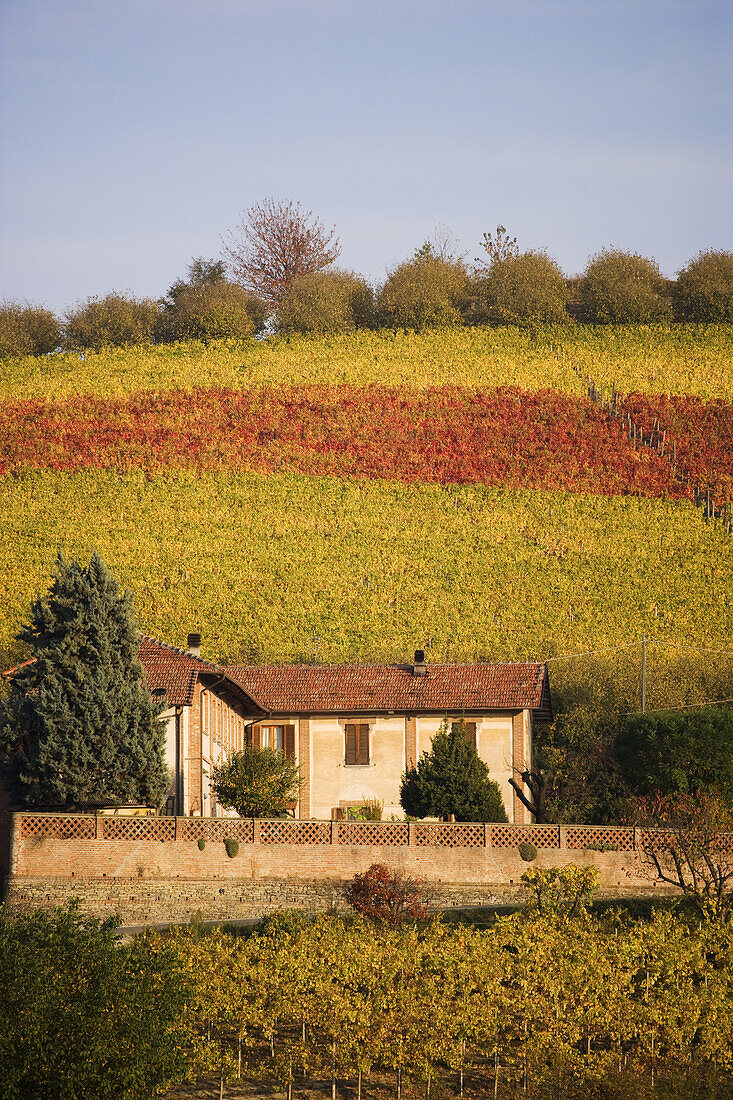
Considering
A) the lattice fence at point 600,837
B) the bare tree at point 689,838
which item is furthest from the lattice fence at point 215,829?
the bare tree at point 689,838

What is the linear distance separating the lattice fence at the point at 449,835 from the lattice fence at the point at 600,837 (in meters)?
2.05

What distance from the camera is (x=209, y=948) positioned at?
65.1 feet

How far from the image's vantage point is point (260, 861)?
93.1 ft

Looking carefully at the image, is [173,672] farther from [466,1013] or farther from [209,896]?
[466,1013]

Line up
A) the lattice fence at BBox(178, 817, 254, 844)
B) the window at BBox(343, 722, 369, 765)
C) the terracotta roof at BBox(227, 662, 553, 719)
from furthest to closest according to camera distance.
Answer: the window at BBox(343, 722, 369, 765) → the terracotta roof at BBox(227, 662, 553, 719) → the lattice fence at BBox(178, 817, 254, 844)

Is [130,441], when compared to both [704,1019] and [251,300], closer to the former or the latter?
[251,300]

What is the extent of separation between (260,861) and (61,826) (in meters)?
4.45


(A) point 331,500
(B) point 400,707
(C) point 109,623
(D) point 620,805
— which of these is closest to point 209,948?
(C) point 109,623

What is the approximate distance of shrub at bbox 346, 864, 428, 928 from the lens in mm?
25344

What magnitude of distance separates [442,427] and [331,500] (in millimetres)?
8998

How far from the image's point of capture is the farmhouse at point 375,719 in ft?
125

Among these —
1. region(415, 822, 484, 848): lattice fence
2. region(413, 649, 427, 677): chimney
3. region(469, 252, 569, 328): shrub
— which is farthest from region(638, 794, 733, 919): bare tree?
region(469, 252, 569, 328): shrub

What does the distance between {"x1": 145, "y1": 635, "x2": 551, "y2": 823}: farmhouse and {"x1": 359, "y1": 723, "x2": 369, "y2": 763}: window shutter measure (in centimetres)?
3

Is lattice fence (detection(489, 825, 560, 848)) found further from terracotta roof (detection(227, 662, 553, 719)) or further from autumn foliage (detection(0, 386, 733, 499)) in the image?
autumn foliage (detection(0, 386, 733, 499))
